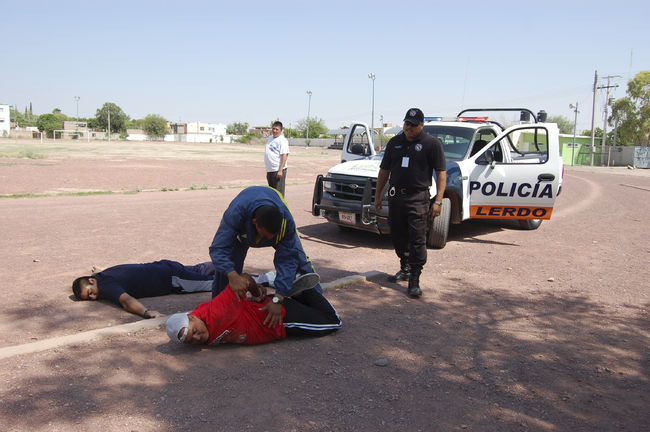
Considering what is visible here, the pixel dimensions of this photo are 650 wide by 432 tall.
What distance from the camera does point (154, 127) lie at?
120 metres

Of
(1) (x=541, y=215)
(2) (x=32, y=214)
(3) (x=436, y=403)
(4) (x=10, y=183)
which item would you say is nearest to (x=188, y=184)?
(4) (x=10, y=183)

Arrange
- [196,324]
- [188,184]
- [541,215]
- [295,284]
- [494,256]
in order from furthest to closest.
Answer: [188,184] < [541,215] < [494,256] < [295,284] < [196,324]

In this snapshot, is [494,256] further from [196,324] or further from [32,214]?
[32,214]

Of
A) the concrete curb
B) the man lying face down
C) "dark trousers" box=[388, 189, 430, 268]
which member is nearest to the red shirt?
the man lying face down

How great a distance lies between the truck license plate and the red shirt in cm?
422

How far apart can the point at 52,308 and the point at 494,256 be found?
5842 mm

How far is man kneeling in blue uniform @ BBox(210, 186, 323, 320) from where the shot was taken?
3662mm

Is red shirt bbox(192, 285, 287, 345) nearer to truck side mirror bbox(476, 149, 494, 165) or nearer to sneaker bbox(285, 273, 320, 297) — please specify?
sneaker bbox(285, 273, 320, 297)

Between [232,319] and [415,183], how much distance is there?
2670 mm

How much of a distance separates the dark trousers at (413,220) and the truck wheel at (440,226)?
218cm

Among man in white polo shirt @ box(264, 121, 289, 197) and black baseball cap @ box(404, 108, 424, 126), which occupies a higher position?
black baseball cap @ box(404, 108, 424, 126)

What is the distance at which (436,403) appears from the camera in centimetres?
329

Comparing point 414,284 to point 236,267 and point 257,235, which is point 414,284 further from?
point 257,235

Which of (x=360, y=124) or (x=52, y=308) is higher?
(x=360, y=124)
